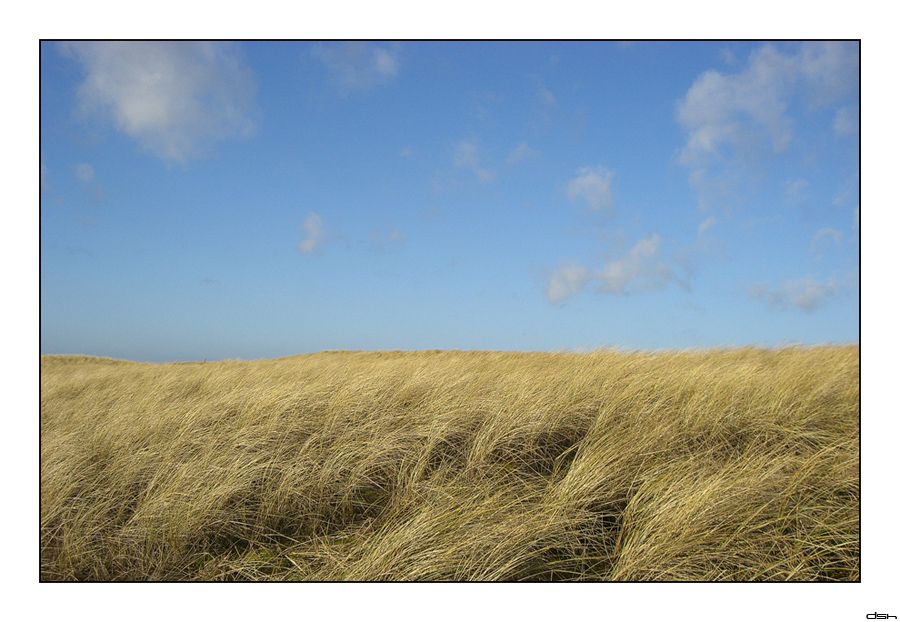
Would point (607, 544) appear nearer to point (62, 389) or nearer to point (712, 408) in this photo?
point (712, 408)

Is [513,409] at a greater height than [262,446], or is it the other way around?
[513,409]

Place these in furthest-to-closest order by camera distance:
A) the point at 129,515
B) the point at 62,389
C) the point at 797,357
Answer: the point at 62,389
the point at 797,357
the point at 129,515

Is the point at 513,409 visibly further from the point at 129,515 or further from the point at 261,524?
the point at 129,515

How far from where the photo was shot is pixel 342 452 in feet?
11.8

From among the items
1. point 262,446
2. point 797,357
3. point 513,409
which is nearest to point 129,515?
point 262,446

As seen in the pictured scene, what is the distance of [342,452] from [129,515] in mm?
1438

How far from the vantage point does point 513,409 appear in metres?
4.15

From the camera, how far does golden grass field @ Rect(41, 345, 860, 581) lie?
244cm

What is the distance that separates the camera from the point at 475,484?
3170 millimetres

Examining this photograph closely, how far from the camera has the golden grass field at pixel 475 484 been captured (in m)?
2.44
